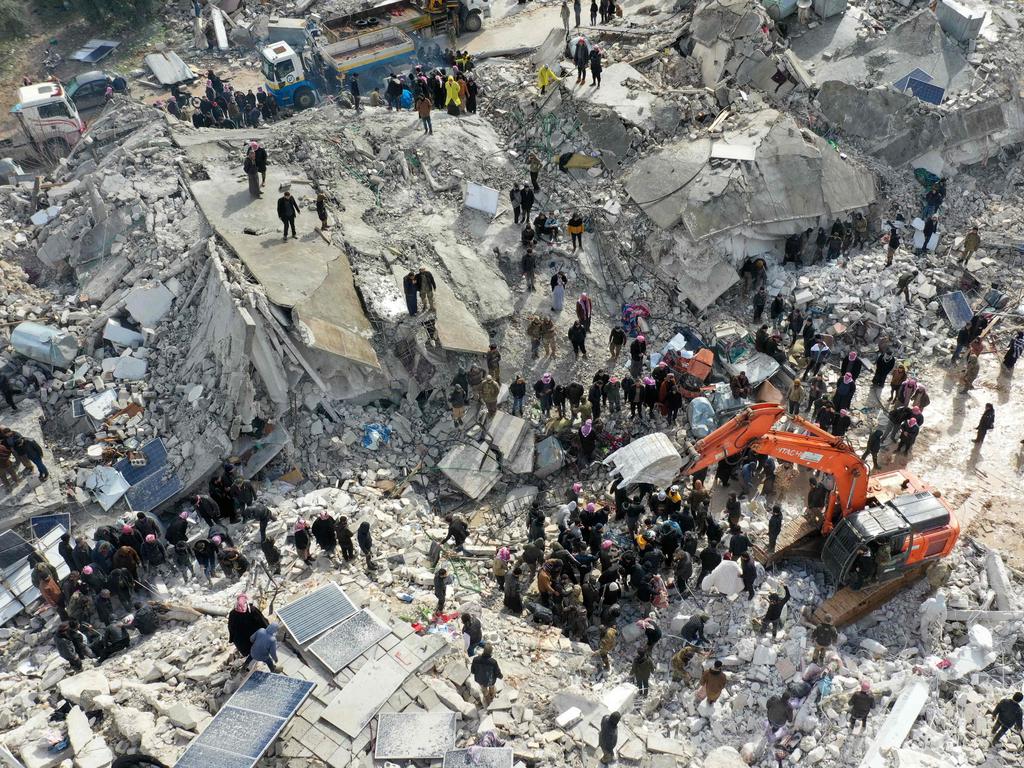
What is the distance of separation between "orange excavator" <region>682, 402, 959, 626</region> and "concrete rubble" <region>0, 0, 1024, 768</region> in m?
0.45

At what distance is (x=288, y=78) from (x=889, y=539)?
63.5 ft

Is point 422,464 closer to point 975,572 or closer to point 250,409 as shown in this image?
point 250,409

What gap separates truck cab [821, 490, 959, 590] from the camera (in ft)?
41.9

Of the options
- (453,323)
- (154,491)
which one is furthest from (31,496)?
(453,323)

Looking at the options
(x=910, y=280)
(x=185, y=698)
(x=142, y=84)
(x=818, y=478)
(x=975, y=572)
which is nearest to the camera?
(x=185, y=698)

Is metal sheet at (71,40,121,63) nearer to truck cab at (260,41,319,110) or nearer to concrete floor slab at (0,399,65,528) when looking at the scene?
truck cab at (260,41,319,110)

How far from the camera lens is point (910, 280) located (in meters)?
19.0

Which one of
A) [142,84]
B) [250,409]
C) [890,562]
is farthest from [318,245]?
[142,84]

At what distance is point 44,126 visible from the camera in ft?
83.2

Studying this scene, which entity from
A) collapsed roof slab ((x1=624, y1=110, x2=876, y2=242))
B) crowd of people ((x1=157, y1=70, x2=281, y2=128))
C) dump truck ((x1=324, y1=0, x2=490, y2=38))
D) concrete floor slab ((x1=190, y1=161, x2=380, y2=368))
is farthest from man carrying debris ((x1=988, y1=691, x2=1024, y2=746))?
dump truck ((x1=324, y1=0, x2=490, y2=38))

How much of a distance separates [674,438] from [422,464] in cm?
454

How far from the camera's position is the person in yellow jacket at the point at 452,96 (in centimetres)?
2145

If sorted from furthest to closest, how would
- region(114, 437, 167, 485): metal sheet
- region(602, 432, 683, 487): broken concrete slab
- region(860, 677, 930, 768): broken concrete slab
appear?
region(114, 437, 167, 485): metal sheet < region(602, 432, 683, 487): broken concrete slab < region(860, 677, 930, 768): broken concrete slab

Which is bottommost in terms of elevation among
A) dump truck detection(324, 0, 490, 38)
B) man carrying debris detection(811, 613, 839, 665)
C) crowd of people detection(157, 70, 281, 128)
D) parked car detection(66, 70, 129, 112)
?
man carrying debris detection(811, 613, 839, 665)
